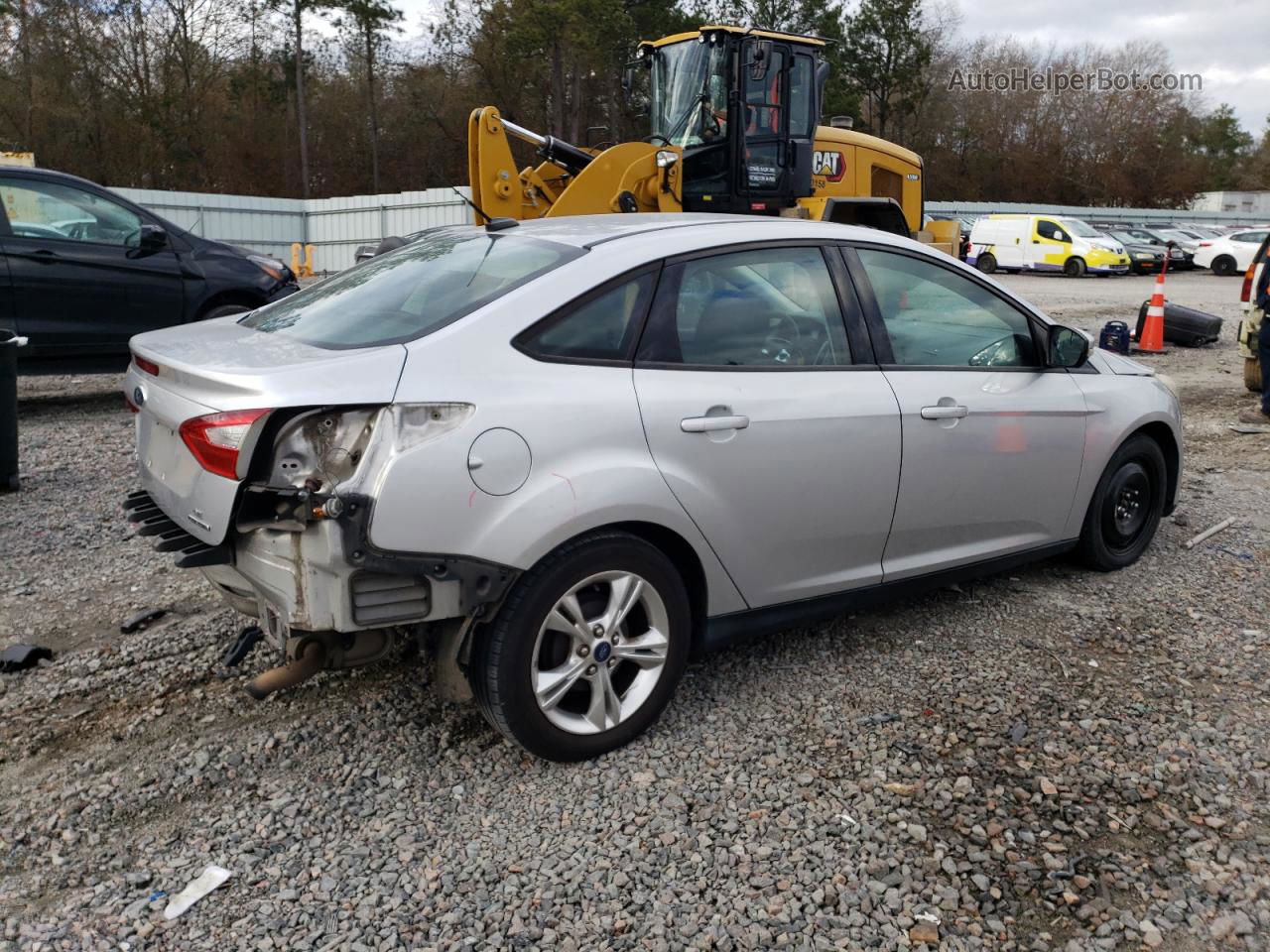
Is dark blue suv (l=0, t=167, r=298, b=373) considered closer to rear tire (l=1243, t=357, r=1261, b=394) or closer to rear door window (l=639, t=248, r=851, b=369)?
rear door window (l=639, t=248, r=851, b=369)

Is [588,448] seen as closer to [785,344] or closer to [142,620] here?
[785,344]

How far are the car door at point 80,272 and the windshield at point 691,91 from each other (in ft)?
19.6

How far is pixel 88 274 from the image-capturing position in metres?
8.60

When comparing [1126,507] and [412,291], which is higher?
[412,291]

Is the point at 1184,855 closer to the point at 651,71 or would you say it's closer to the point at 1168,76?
the point at 651,71

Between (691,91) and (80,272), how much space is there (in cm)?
682

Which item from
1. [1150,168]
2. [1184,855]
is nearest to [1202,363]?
[1184,855]

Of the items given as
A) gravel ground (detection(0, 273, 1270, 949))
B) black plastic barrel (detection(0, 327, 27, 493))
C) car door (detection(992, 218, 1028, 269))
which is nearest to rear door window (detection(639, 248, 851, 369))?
gravel ground (detection(0, 273, 1270, 949))

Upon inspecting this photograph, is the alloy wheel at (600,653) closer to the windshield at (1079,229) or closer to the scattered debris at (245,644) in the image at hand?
the scattered debris at (245,644)

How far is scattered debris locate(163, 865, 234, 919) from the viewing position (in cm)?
268

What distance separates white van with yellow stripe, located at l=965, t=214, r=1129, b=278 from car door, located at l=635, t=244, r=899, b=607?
26.9m

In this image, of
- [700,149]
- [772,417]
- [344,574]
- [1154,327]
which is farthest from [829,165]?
[344,574]

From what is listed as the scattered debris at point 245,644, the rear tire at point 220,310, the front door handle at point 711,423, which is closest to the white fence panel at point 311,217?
the rear tire at point 220,310

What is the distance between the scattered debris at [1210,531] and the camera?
18.6 feet
